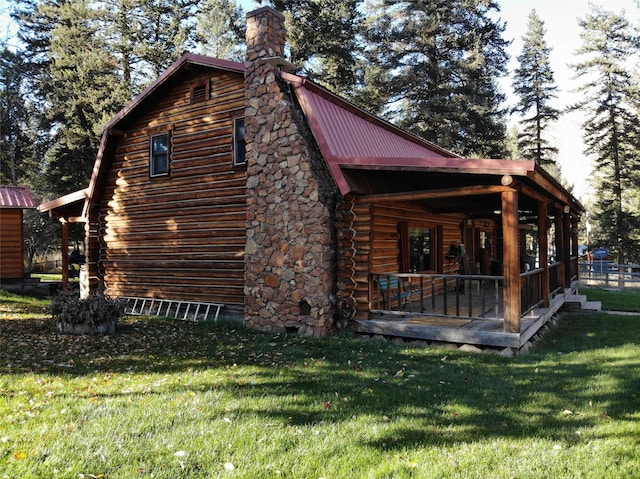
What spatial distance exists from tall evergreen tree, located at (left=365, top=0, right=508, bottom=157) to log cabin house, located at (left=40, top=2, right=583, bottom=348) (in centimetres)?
1399

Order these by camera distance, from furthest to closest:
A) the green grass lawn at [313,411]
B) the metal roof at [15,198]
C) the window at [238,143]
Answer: the metal roof at [15,198] < the window at [238,143] < the green grass lawn at [313,411]

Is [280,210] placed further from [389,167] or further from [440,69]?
[440,69]

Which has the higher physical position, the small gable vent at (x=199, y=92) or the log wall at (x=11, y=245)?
the small gable vent at (x=199, y=92)

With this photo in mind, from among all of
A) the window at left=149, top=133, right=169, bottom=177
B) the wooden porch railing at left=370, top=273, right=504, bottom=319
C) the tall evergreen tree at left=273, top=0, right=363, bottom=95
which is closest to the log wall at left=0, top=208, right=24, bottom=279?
the window at left=149, top=133, right=169, bottom=177

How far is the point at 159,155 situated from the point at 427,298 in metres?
8.36

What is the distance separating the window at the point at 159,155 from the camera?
12.8 m

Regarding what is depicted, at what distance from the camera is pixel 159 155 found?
511 inches

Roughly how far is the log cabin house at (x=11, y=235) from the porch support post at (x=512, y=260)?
16.2 metres

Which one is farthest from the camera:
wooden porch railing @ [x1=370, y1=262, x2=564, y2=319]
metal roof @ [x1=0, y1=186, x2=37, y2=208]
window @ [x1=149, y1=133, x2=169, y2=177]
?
metal roof @ [x1=0, y1=186, x2=37, y2=208]

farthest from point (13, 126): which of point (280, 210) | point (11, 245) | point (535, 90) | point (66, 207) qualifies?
point (535, 90)

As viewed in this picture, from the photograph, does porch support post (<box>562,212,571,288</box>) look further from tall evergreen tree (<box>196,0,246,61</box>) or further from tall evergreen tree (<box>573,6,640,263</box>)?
tall evergreen tree (<box>196,0,246,61</box>)

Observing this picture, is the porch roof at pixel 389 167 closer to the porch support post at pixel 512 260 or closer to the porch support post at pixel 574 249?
the porch support post at pixel 512 260

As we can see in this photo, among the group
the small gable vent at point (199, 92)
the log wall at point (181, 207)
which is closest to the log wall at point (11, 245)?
the log wall at point (181, 207)

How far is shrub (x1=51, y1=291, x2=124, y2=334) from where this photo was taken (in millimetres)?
9297
